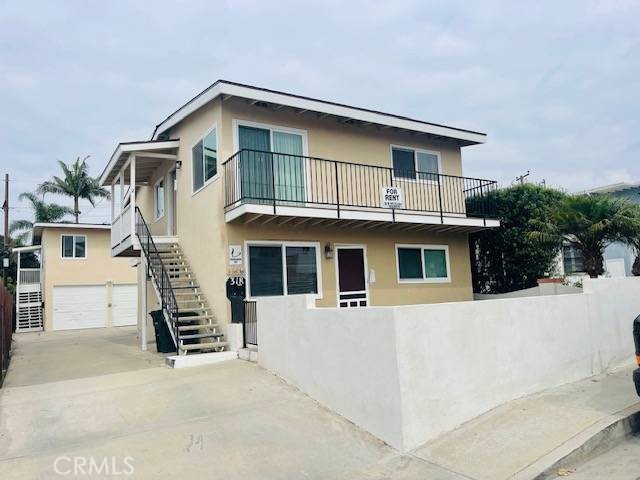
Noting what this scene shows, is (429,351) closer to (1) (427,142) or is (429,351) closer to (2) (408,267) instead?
(2) (408,267)

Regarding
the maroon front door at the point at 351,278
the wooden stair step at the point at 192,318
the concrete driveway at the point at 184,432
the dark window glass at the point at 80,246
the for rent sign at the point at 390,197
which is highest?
the dark window glass at the point at 80,246

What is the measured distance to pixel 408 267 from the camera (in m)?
13.5

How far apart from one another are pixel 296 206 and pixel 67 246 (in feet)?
66.3

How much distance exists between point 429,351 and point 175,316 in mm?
6265

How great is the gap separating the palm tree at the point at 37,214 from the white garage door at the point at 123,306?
32.2 feet

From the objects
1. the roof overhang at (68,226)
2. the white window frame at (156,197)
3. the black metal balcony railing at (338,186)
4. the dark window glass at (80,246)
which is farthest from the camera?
the dark window glass at (80,246)

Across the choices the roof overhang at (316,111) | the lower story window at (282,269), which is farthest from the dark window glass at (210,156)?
the lower story window at (282,269)

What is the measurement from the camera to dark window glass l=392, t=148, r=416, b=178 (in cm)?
1360

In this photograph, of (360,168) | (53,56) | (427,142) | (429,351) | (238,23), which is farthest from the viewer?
(427,142)

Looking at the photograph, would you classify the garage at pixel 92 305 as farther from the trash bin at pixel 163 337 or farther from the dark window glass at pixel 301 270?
the dark window glass at pixel 301 270

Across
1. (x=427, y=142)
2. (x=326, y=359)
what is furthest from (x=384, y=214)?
(x=326, y=359)

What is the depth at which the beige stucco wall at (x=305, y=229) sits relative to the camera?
11109mm

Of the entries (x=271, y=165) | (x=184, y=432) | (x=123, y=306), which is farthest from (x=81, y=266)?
(x=184, y=432)

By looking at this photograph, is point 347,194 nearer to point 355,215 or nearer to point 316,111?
point 355,215
